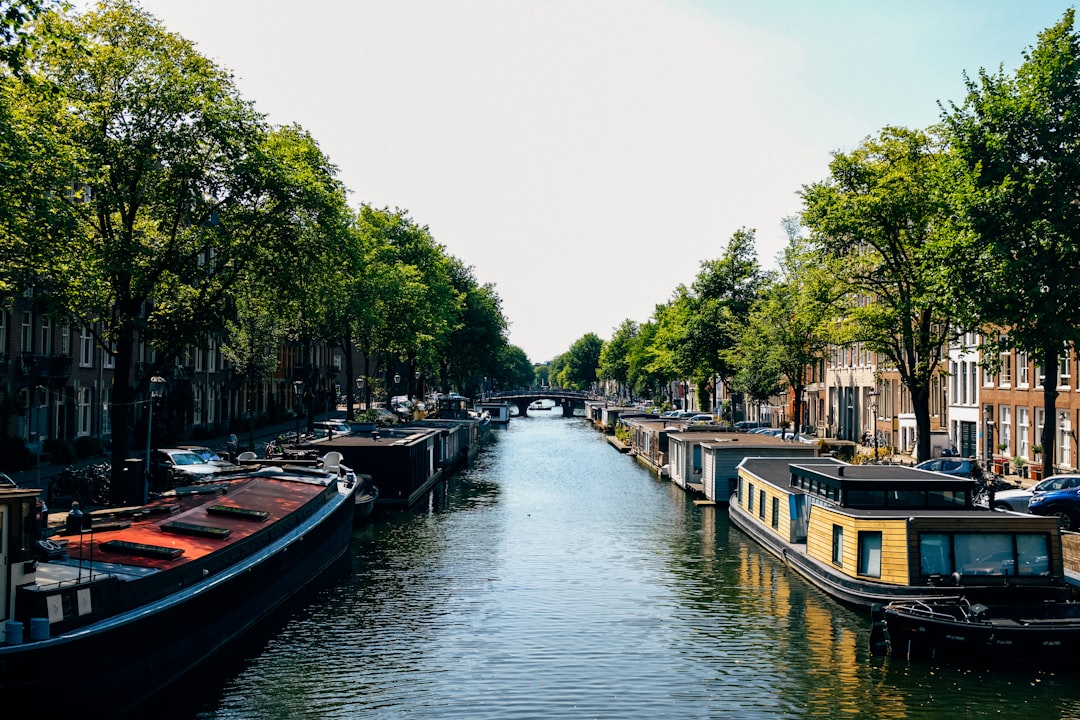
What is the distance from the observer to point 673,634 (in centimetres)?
2567

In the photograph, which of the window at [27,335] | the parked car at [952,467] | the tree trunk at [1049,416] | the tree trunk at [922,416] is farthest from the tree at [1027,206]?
the window at [27,335]

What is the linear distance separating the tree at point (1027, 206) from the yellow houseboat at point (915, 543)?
8.76m

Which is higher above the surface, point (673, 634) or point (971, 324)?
point (971, 324)

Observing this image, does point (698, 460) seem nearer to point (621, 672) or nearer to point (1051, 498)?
point (1051, 498)

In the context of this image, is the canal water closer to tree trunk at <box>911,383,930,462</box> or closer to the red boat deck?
the red boat deck

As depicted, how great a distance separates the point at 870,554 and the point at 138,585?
63.6 feet

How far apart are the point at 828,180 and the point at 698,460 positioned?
17.8m

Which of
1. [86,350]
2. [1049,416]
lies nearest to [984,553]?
[1049,416]

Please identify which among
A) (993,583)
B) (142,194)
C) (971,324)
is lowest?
(993,583)

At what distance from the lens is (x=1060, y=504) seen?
116 feet

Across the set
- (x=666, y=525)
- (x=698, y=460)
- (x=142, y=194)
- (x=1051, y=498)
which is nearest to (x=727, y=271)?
(x=698, y=460)

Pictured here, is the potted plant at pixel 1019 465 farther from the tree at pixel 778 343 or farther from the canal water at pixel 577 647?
the canal water at pixel 577 647

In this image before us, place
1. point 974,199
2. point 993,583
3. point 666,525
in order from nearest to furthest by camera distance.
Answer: point 993,583
point 974,199
point 666,525

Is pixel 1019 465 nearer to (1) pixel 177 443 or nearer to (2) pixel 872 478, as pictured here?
(2) pixel 872 478
